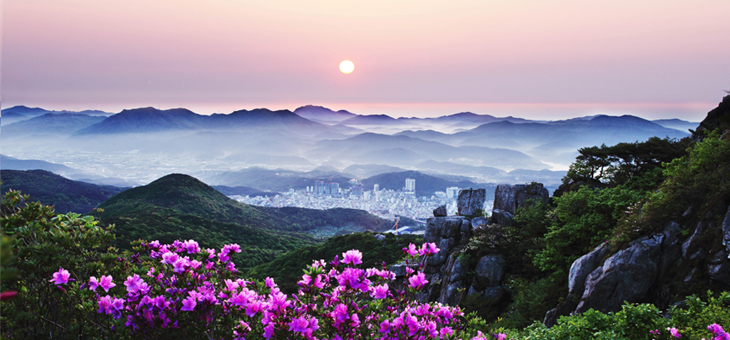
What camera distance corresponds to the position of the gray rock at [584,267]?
355 inches

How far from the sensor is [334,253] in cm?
2948

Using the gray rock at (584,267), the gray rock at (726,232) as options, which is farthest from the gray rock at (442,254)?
the gray rock at (726,232)

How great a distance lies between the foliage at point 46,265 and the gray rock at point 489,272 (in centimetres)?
1191

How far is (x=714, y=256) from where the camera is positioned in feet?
22.7

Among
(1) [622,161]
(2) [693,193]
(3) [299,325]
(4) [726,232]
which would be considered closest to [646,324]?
(4) [726,232]

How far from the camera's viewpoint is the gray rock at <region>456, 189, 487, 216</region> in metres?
19.1

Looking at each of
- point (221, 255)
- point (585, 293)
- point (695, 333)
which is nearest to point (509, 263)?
point (585, 293)

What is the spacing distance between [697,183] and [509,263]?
6.46 m

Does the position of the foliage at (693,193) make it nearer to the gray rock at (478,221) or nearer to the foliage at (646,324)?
the foliage at (646,324)

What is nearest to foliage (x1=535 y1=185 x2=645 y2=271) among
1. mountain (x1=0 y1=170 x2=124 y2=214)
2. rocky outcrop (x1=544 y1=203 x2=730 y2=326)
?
rocky outcrop (x1=544 y1=203 x2=730 y2=326)

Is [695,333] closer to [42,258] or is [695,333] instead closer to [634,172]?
[42,258]

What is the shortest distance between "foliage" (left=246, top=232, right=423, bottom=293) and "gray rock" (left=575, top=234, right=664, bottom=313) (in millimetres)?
17868

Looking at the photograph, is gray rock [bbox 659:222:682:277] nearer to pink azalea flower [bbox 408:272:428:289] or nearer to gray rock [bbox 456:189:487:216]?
pink azalea flower [bbox 408:272:428:289]

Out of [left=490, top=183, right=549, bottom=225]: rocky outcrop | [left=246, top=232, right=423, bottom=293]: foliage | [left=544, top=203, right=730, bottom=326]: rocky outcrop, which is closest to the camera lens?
[left=544, top=203, right=730, bottom=326]: rocky outcrop
